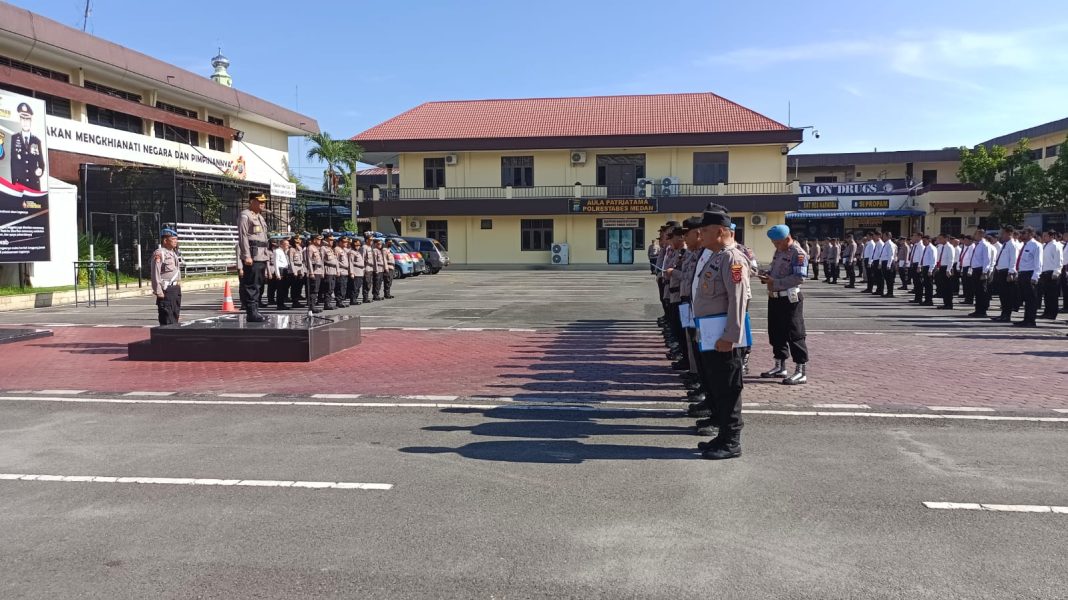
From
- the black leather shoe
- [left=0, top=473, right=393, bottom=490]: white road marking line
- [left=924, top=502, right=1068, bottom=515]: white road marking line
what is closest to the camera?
[left=924, top=502, right=1068, bottom=515]: white road marking line

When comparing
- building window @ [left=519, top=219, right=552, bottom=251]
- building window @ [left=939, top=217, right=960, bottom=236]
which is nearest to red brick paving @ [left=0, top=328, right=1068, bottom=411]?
building window @ [left=519, top=219, right=552, bottom=251]

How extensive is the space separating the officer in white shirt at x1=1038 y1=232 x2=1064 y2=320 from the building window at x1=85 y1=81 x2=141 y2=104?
32.2 m

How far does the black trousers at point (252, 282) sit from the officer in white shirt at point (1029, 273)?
47.0ft

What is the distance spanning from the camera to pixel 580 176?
46.7 m

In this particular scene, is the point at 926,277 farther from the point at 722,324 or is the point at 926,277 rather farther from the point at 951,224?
the point at 951,224

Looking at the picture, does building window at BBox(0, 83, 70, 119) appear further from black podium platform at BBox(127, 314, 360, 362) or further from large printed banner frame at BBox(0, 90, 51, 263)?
black podium platform at BBox(127, 314, 360, 362)

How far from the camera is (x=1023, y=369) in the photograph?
10.4m

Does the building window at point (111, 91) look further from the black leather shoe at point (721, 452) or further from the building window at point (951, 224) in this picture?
the building window at point (951, 224)

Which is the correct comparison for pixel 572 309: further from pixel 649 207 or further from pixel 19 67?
pixel 649 207

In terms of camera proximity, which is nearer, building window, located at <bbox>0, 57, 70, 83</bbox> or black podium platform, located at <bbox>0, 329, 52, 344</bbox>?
black podium platform, located at <bbox>0, 329, 52, 344</bbox>

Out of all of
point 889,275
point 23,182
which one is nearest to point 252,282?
point 23,182

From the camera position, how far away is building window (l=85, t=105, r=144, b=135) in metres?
31.2

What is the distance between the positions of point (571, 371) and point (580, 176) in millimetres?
37381

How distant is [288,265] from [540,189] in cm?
2823
